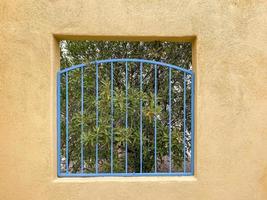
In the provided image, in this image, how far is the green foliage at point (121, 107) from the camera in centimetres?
310

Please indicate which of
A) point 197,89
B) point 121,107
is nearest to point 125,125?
point 121,107

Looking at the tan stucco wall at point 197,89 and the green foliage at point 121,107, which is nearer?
the tan stucco wall at point 197,89

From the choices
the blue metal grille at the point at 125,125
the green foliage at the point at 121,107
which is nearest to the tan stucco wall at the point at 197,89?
the blue metal grille at the point at 125,125

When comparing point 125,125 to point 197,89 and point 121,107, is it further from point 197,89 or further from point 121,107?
point 197,89

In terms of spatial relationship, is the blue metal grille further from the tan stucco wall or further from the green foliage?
the tan stucco wall

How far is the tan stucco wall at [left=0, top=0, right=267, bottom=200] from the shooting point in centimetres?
284

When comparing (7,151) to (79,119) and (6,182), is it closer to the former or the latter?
(6,182)

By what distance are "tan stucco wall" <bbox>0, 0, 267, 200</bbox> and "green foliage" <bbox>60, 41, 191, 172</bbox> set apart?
1.52ft

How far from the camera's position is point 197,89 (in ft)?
9.59

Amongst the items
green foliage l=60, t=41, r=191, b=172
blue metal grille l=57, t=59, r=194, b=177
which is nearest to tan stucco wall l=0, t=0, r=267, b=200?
blue metal grille l=57, t=59, r=194, b=177

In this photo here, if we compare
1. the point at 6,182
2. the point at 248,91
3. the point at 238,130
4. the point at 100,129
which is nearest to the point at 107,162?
the point at 100,129

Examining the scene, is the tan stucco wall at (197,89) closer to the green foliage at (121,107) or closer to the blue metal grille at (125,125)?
the blue metal grille at (125,125)

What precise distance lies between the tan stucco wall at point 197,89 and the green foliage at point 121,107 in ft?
1.52

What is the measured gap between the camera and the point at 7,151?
285 centimetres
